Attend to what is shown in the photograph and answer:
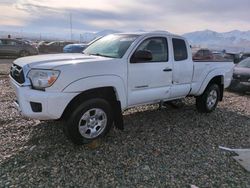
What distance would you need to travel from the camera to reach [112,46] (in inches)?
214

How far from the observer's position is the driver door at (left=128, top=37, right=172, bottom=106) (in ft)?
16.6

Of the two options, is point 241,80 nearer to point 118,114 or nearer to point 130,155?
point 118,114

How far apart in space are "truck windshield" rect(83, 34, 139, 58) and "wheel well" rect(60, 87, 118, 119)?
0.69 meters

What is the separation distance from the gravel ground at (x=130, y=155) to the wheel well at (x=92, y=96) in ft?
2.22

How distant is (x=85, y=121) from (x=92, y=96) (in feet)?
1.35

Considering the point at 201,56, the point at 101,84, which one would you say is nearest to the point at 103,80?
the point at 101,84

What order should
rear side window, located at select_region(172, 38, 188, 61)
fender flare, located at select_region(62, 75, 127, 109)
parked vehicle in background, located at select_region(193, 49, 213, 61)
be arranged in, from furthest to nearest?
parked vehicle in background, located at select_region(193, 49, 213, 61)
rear side window, located at select_region(172, 38, 188, 61)
fender flare, located at select_region(62, 75, 127, 109)

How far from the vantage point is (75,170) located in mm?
3955

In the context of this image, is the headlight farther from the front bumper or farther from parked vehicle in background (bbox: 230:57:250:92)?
parked vehicle in background (bbox: 230:57:250:92)

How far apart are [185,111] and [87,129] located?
3.54 m

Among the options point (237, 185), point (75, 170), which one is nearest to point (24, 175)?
point (75, 170)

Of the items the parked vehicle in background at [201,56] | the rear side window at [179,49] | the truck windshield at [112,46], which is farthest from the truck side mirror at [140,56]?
the parked vehicle in background at [201,56]

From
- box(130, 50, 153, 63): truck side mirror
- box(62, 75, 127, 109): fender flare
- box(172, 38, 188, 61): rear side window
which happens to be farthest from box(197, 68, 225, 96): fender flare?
box(62, 75, 127, 109): fender flare

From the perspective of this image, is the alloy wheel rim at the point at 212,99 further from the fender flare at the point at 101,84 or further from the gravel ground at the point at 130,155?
the fender flare at the point at 101,84
